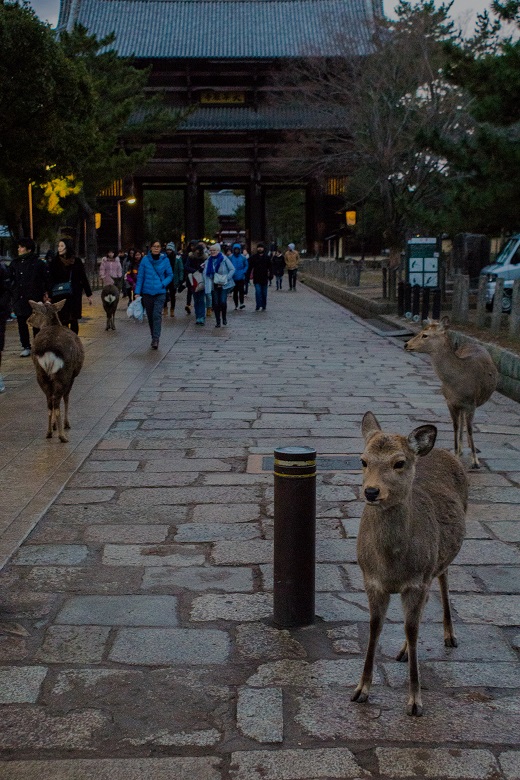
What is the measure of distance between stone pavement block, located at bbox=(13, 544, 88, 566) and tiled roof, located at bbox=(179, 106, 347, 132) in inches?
1554

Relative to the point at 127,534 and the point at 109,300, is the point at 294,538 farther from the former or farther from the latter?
the point at 109,300

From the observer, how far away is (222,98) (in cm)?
4716

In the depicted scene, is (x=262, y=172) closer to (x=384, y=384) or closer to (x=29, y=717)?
(x=384, y=384)

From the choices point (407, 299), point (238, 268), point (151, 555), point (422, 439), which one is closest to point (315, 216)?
point (238, 268)

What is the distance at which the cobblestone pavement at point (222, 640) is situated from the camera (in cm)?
329

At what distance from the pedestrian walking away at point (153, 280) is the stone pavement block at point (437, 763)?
11793 millimetres

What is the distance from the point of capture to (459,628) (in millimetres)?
4375

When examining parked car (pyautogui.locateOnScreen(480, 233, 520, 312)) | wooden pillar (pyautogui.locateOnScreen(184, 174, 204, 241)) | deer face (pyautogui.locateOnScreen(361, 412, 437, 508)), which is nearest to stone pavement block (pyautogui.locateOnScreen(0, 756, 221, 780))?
deer face (pyautogui.locateOnScreen(361, 412, 437, 508))

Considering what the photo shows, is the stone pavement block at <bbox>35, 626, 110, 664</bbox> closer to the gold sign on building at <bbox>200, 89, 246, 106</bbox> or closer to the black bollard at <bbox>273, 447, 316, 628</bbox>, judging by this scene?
the black bollard at <bbox>273, 447, 316, 628</bbox>

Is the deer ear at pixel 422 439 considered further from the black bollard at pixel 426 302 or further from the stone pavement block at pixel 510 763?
the black bollard at pixel 426 302

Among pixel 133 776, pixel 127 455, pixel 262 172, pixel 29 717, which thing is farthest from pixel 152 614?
pixel 262 172

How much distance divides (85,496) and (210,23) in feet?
151

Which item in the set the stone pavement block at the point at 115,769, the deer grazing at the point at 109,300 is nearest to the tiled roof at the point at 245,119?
the deer grazing at the point at 109,300

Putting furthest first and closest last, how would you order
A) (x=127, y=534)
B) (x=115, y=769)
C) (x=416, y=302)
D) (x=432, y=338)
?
1. (x=416, y=302)
2. (x=432, y=338)
3. (x=127, y=534)
4. (x=115, y=769)
